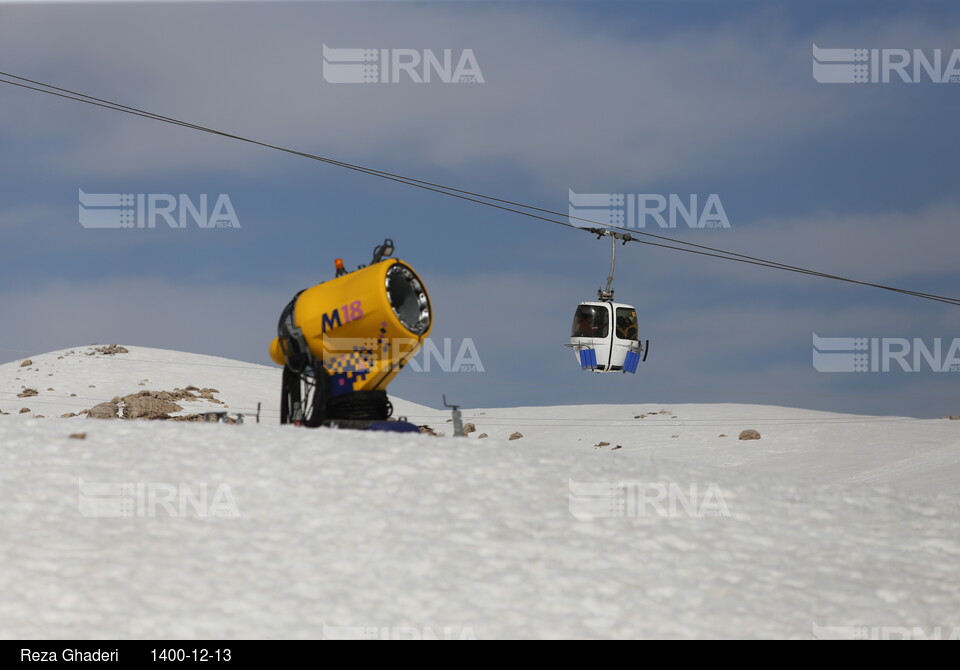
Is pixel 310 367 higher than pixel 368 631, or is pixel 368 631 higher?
pixel 310 367

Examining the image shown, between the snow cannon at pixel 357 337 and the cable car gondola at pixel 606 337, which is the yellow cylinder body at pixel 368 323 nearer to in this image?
the snow cannon at pixel 357 337

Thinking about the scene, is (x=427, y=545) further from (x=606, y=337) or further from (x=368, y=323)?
(x=606, y=337)

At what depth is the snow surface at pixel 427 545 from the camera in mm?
8758

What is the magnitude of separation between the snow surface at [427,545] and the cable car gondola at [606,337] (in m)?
9.42

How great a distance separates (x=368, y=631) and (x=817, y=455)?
953 inches

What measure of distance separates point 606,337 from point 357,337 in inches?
366

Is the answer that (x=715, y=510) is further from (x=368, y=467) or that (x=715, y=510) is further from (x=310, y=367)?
(x=310, y=367)

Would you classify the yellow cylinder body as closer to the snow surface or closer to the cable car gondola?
the snow surface

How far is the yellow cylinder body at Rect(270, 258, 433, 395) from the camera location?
1561 centimetres

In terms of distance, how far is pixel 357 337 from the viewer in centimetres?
1595

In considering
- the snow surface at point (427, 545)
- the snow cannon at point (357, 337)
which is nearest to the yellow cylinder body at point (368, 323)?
the snow cannon at point (357, 337)

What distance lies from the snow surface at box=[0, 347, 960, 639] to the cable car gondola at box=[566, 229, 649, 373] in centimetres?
942

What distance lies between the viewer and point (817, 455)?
3009 cm
